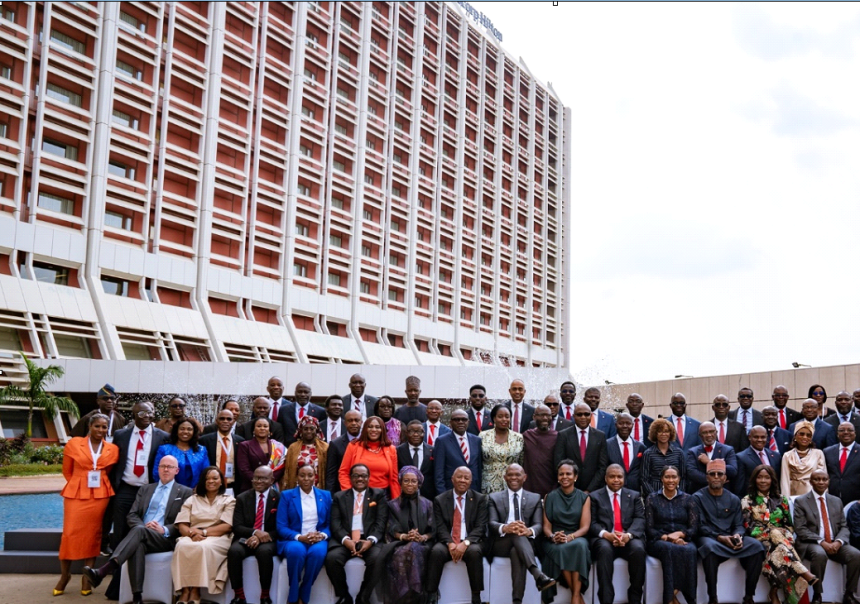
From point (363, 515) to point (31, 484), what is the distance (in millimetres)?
13781

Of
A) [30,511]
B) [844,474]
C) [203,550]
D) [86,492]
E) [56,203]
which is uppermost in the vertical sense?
[56,203]

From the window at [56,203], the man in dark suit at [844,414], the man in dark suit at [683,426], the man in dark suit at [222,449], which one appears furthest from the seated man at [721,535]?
the window at [56,203]

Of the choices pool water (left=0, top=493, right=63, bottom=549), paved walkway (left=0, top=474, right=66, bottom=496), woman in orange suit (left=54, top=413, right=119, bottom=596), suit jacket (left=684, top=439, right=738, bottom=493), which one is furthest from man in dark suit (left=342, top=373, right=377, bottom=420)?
paved walkway (left=0, top=474, right=66, bottom=496)

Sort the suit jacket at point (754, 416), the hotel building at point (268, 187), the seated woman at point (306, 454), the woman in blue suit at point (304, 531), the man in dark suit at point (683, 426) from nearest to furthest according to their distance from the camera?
the woman in blue suit at point (304, 531) < the seated woman at point (306, 454) < the man in dark suit at point (683, 426) < the suit jacket at point (754, 416) < the hotel building at point (268, 187)

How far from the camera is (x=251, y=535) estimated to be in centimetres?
855

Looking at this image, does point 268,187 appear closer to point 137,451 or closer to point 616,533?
point 137,451


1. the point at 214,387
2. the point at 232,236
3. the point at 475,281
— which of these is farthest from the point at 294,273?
the point at 475,281

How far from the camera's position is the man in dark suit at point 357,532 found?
8.40 metres

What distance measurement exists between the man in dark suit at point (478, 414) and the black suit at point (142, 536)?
3.37 metres

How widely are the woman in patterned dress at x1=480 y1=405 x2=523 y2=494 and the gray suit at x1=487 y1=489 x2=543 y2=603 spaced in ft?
1.63

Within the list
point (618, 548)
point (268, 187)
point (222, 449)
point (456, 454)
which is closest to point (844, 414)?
point (618, 548)

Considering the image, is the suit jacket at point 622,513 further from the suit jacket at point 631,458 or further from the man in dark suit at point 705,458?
the man in dark suit at point 705,458

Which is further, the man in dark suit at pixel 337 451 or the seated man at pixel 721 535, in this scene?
the man in dark suit at pixel 337 451

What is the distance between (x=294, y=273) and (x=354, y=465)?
32.4m
